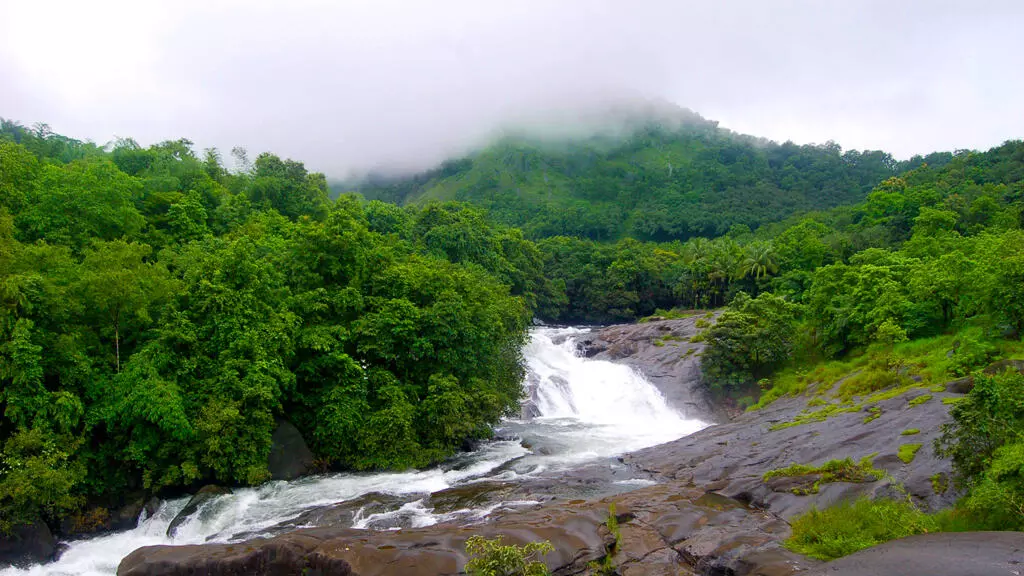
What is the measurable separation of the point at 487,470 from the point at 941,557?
14.9 m

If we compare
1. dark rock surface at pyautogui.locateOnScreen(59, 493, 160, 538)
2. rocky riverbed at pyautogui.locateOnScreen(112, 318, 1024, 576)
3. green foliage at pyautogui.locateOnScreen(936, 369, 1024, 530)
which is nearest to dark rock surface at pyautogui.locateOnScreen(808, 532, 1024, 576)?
rocky riverbed at pyautogui.locateOnScreen(112, 318, 1024, 576)

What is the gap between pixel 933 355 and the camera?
81.1 ft

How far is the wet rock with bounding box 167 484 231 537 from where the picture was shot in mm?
16625

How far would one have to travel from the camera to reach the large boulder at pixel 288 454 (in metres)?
20.1

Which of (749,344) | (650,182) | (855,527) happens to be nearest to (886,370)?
(749,344)

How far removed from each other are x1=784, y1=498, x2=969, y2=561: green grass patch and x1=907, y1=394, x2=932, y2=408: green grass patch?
28.6ft

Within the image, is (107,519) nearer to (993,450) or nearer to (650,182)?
(993,450)

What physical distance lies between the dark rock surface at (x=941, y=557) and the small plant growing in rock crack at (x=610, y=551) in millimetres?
4293

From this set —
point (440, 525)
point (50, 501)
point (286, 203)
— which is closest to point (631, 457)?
point (440, 525)

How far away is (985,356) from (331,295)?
2490cm

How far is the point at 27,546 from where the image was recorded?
586 inches

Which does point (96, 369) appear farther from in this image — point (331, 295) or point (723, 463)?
point (723, 463)

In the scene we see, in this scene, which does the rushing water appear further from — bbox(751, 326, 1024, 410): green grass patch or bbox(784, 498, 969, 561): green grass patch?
bbox(784, 498, 969, 561): green grass patch

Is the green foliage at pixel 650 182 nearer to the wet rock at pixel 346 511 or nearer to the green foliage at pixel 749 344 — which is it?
the green foliage at pixel 749 344
